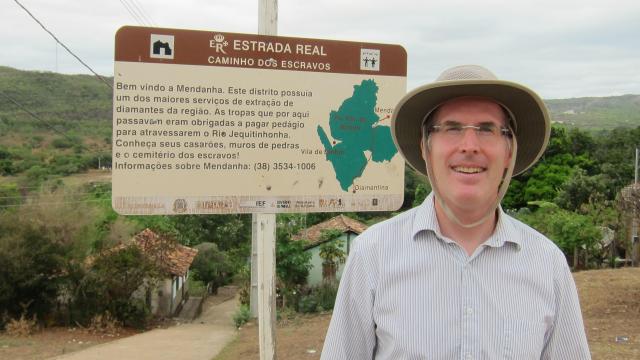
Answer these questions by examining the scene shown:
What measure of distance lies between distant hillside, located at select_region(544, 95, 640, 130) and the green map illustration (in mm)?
120823

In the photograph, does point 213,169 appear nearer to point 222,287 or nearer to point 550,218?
point 550,218

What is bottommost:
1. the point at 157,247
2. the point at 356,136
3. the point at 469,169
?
the point at 157,247

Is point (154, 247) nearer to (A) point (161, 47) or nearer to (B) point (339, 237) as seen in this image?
(B) point (339, 237)

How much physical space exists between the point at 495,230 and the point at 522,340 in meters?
0.31

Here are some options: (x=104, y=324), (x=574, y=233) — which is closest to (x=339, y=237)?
(x=574, y=233)

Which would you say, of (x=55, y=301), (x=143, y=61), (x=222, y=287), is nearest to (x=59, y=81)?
(x=222, y=287)

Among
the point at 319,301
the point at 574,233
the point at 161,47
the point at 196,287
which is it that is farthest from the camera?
the point at 196,287

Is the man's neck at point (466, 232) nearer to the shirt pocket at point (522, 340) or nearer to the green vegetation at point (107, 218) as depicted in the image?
the shirt pocket at point (522, 340)

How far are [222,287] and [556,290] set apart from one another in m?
35.3

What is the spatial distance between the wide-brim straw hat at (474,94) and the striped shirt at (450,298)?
28 cm

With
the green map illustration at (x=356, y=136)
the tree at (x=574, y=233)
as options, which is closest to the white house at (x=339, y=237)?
the tree at (x=574, y=233)

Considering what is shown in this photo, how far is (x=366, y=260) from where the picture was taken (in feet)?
5.73

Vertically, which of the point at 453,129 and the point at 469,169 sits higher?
the point at 453,129

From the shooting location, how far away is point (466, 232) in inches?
68.6
